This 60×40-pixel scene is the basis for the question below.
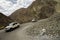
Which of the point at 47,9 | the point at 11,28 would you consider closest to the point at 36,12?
the point at 47,9

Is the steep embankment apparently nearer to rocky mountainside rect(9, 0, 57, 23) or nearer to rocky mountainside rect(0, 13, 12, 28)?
rocky mountainside rect(9, 0, 57, 23)

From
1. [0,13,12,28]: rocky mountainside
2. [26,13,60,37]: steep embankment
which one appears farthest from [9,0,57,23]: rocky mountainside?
[26,13,60,37]: steep embankment

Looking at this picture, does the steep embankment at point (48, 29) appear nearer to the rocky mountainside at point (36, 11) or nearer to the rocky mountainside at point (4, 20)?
the rocky mountainside at point (36, 11)

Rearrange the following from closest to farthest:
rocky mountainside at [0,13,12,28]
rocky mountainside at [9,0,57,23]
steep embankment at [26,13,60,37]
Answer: steep embankment at [26,13,60,37], rocky mountainside at [9,0,57,23], rocky mountainside at [0,13,12,28]

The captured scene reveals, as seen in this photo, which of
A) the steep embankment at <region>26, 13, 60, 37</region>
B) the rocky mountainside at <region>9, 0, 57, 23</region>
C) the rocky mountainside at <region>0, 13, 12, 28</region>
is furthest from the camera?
the rocky mountainside at <region>0, 13, 12, 28</region>

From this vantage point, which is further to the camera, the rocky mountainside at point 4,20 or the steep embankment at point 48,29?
the rocky mountainside at point 4,20

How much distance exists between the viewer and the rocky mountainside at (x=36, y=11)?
843cm

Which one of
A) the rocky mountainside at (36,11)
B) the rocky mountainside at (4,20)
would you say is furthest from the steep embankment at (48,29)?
the rocky mountainside at (4,20)

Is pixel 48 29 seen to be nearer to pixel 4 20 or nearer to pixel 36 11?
pixel 36 11

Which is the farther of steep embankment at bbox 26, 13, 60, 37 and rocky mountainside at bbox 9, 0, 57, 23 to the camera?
rocky mountainside at bbox 9, 0, 57, 23

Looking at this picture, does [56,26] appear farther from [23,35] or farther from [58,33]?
[23,35]

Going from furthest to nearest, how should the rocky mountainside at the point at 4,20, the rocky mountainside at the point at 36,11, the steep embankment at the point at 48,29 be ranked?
the rocky mountainside at the point at 4,20
the rocky mountainside at the point at 36,11
the steep embankment at the point at 48,29

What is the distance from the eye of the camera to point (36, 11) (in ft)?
29.3

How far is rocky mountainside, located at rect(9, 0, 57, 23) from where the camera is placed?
843 centimetres
